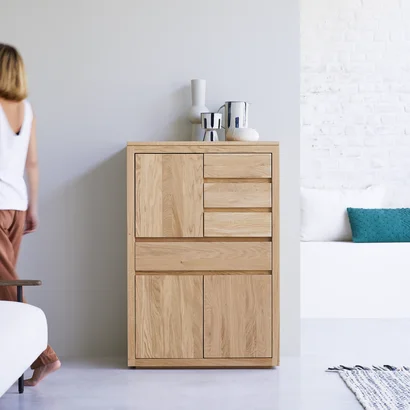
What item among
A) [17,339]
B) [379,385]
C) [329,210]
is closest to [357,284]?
[329,210]

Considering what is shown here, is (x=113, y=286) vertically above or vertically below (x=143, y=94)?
below

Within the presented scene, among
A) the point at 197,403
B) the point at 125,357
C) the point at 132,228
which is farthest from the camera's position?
the point at 125,357

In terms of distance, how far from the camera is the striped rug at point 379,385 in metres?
3.10

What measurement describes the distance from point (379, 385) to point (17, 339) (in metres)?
1.72

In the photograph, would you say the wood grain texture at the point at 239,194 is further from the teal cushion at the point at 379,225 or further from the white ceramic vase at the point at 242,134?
the teal cushion at the point at 379,225

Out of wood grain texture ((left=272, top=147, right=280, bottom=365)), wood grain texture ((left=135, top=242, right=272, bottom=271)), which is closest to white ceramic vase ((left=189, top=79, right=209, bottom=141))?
wood grain texture ((left=272, top=147, right=280, bottom=365))

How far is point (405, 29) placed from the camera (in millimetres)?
6066

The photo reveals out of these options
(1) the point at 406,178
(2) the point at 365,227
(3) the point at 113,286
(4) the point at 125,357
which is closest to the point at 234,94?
(3) the point at 113,286

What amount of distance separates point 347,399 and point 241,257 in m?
0.89

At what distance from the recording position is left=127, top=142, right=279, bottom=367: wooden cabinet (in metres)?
3.75

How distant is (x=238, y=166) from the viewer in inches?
148

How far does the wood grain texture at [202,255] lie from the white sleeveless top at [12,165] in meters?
0.66

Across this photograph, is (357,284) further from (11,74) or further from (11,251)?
(11,74)

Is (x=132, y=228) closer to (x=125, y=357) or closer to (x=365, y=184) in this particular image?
(x=125, y=357)
